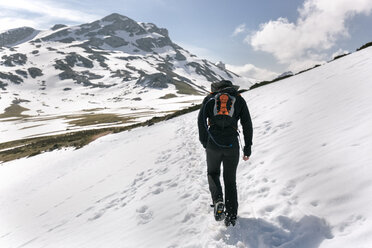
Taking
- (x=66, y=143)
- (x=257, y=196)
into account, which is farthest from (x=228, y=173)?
(x=66, y=143)

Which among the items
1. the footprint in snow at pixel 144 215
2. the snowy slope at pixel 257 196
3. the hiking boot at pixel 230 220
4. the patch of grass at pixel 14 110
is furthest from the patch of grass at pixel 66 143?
the patch of grass at pixel 14 110

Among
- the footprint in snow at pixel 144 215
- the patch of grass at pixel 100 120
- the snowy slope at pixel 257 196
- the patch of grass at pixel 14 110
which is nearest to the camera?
the snowy slope at pixel 257 196

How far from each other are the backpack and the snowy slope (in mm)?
2381

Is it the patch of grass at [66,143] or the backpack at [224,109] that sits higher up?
the backpack at [224,109]

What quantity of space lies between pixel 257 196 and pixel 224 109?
2.88 metres

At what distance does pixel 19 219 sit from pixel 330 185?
14.9 m

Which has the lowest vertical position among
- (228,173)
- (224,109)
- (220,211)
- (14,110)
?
(220,211)

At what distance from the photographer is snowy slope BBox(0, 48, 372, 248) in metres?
4.68

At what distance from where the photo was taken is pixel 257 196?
6.38 metres

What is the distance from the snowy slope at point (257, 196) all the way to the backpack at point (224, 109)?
2.38 m

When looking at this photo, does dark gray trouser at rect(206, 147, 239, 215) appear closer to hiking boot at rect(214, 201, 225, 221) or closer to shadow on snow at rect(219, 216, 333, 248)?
hiking boot at rect(214, 201, 225, 221)

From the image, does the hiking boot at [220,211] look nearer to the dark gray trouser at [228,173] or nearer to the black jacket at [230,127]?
the dark gray trouser at [228,173]

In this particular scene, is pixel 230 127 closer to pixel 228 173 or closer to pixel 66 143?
pixel 228 173

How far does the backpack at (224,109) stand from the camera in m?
5.18
